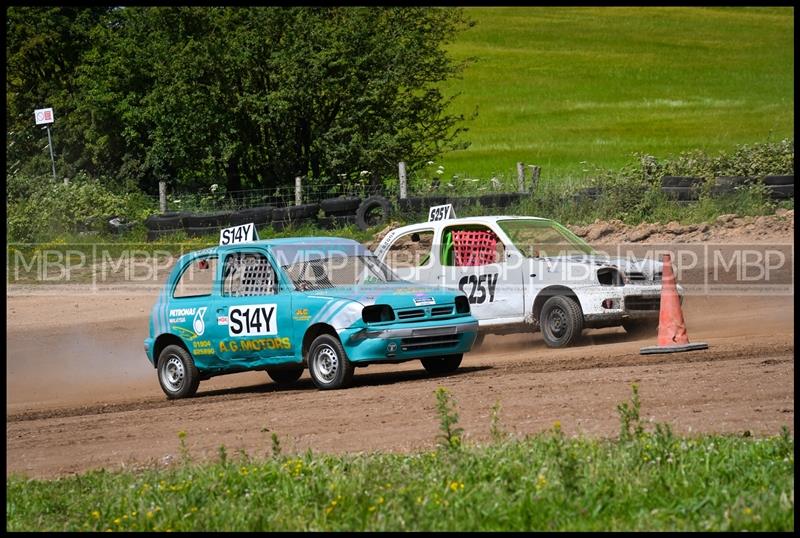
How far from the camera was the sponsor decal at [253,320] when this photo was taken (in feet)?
43.5

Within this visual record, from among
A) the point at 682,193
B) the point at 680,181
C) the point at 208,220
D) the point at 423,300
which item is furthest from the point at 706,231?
the point at 423,300

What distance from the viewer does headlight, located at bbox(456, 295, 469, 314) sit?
1341cm

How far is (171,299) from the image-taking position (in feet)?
46.9

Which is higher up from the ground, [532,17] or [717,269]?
[532,17]

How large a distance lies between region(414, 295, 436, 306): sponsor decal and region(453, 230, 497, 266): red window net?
9.14ft

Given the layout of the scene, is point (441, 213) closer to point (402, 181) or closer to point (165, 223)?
point (165, 223)

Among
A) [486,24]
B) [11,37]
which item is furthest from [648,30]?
[11,37]

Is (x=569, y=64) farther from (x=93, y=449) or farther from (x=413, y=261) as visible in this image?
(x=93, y=449)

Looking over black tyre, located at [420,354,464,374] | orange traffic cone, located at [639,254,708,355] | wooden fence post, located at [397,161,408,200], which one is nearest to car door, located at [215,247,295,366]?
black tyre, located at [420,354,464,374]

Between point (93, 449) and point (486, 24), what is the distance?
77.9m

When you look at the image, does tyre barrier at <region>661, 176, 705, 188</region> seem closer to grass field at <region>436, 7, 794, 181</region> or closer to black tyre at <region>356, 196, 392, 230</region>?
black tyre at <region>356, 196, 392, 230</region>

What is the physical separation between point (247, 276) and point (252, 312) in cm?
55

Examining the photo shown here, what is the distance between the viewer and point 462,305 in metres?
13.5

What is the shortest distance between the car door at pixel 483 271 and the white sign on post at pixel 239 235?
8.31 feet
